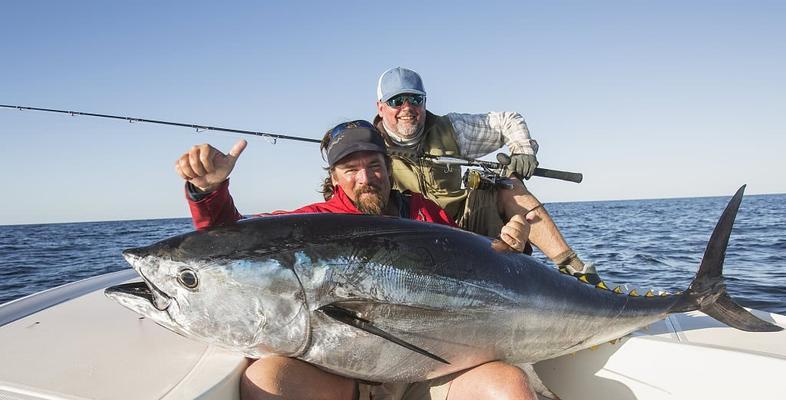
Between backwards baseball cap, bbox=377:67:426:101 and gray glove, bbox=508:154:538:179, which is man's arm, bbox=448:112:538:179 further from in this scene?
backwards baseball cap, bbox=377:67:426:101

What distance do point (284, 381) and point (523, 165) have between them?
296cm

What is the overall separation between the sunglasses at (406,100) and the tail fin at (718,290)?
2.51 meters

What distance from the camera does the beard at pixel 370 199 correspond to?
285 centimetres

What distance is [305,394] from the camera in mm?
1987

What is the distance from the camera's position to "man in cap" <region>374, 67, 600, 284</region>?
4.04 meters

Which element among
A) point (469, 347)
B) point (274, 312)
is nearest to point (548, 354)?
point (469, 347)

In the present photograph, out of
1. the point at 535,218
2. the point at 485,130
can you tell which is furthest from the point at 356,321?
the point at 485,130

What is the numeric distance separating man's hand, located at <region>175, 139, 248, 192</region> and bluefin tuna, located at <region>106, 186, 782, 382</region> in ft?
1.22

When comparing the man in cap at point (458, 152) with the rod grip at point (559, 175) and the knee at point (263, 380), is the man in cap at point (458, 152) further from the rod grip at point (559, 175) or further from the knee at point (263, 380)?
the knee at point (263, 380)

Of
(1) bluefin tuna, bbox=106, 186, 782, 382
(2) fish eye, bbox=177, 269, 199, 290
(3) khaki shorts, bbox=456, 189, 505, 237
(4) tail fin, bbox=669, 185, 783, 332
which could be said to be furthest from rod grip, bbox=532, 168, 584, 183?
(2) fish eye, bbox=177, 269, 199, 290

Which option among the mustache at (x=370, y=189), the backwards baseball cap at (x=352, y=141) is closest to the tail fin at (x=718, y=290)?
the mustache at (x=370, y=189)

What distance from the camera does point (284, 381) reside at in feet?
6.40

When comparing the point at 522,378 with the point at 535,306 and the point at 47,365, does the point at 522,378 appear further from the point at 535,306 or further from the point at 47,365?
the point at 47,365

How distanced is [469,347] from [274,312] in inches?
34.4
